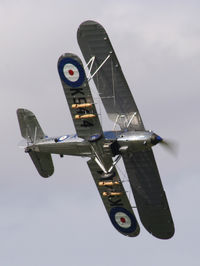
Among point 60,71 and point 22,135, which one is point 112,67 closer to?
point 60,71

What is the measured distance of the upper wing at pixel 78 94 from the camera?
132ft

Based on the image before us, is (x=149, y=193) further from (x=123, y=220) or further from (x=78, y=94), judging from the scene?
(x=78, y=94)

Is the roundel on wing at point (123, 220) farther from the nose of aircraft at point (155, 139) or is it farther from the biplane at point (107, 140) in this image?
the nose of aircraft at point (155, 139)

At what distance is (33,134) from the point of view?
151 ft

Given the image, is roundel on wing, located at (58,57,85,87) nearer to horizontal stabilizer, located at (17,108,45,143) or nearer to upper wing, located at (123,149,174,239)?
upper wing, located at (123,149,174,239)

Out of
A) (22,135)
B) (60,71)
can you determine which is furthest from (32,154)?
(60,71)

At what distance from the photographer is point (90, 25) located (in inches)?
1607

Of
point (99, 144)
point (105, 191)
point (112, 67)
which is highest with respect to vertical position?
point (112, 67)

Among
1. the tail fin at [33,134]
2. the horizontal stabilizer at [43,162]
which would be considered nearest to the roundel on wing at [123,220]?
the horizontal stabilizer at [43,162]

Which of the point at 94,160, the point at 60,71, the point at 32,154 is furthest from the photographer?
the point at 32,154

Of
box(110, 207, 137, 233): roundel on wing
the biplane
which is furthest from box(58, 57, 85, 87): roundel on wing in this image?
box(110, 207, 137, 233): roundel on wing

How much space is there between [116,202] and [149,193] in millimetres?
1622

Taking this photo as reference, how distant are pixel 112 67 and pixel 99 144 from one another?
3500mm

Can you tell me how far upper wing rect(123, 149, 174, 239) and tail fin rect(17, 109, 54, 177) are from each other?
4.39 meters
